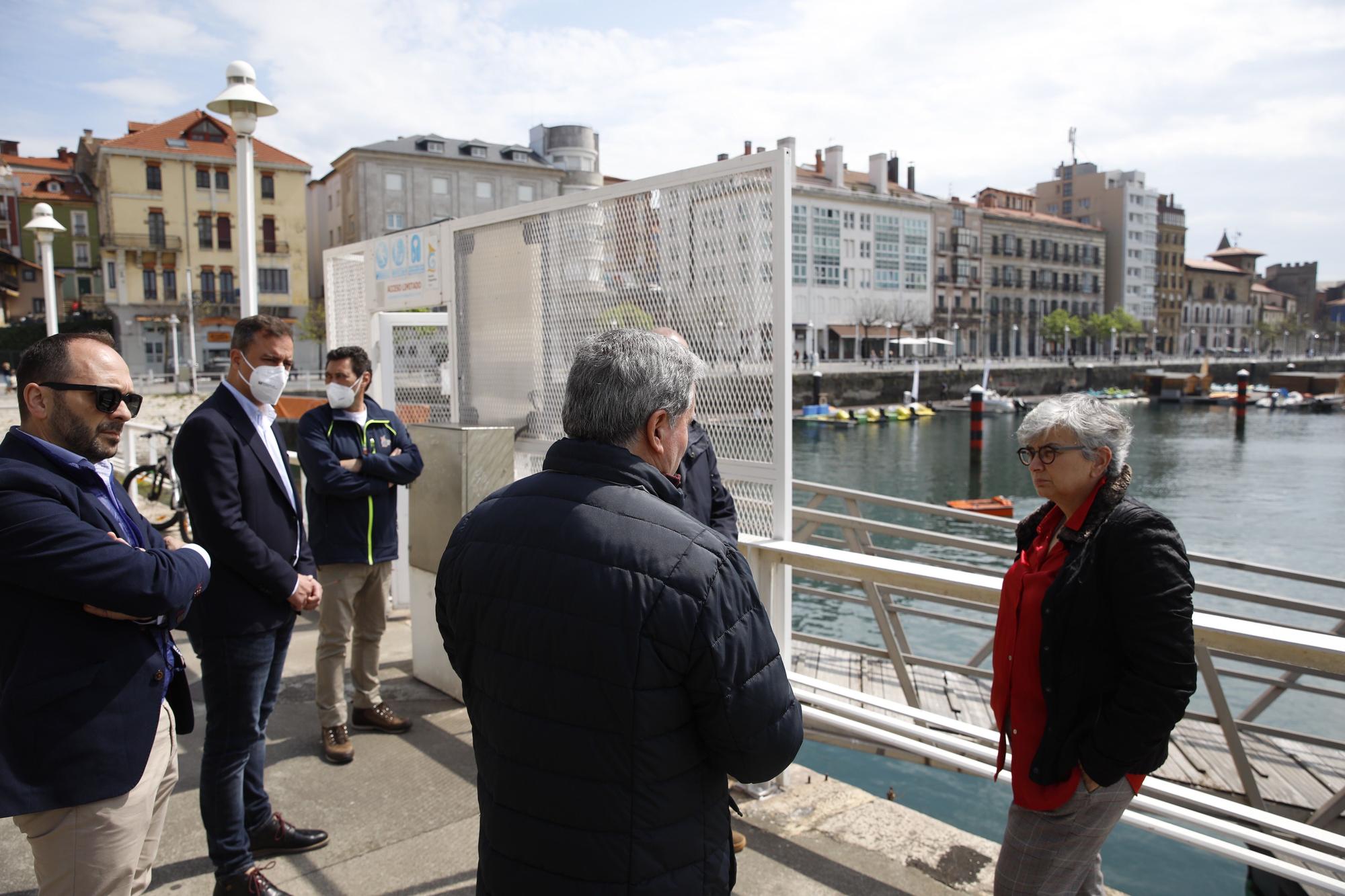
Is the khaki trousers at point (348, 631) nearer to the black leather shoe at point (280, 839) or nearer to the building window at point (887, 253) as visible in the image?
the black leather shoe at point (280, 839)

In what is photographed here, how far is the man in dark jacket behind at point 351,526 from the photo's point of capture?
4047 mm

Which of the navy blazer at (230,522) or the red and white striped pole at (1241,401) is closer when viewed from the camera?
the navy blazer at (230,522)

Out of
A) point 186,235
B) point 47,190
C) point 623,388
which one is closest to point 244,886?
point 623,388

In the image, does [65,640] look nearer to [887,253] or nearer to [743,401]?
[743,401]

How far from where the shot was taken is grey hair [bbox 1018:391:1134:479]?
2299 mm

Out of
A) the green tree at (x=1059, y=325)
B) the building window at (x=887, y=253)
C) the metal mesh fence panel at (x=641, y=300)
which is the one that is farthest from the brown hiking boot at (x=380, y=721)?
the green tree at (x=1059, y=325)

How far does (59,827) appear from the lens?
2049 millimetres

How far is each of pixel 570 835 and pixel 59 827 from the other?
1.33m

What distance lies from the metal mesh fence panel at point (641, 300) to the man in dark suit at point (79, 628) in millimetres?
2177

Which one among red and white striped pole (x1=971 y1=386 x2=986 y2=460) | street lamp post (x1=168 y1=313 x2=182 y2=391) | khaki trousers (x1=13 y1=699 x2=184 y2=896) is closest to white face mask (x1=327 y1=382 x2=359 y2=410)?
khaki trousers (x1=13 y1=699 x2=184 y2=896)

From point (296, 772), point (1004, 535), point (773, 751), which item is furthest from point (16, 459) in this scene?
point (1004, 535)

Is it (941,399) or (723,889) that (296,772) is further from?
(941,399)

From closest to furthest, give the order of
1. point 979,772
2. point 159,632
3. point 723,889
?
1. point 723,889
2. point 159,632
3. point 979,772

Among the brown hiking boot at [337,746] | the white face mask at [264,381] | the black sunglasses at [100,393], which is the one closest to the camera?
the black sunglasses at [100,393]
